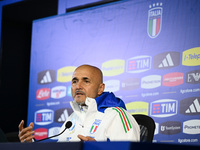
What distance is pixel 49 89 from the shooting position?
482cm

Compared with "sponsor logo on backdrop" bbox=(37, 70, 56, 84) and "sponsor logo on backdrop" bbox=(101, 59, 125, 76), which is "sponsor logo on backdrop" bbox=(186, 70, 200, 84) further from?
"sponsor logo on backdrop" bbox=(37, 70, 56, 84)

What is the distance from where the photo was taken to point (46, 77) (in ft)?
16.0

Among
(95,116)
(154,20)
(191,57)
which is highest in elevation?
(154,20)

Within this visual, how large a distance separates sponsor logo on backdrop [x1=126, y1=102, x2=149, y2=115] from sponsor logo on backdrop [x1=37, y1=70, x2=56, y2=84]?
3.78 ft

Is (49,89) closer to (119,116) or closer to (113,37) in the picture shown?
(113,37)

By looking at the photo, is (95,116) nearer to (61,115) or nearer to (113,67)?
(113,67)

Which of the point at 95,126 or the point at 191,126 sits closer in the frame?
the point at 95,126

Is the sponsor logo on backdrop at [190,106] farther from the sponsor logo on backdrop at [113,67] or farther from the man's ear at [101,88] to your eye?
the man's ear at [101,88]

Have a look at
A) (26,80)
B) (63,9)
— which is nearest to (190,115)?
(63,9)

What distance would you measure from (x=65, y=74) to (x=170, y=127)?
150 centimetres

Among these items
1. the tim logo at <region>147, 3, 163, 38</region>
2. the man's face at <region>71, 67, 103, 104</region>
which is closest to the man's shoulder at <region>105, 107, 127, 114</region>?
the man's face at <region>71, 67, 103, 104</region>

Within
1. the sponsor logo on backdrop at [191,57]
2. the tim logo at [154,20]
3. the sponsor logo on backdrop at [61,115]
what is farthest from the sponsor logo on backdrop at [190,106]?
the sponsor logo on backdrop at [61,115]

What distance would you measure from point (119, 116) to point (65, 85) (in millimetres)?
2099

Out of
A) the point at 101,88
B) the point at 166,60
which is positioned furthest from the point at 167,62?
the point at 101,88
